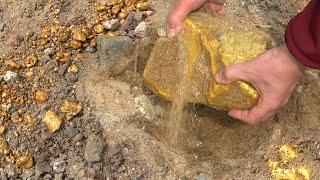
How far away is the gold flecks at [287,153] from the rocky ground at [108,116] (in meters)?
0.02

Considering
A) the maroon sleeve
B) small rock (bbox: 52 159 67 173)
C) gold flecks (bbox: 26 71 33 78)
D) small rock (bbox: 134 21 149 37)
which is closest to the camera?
the maroon sleeve

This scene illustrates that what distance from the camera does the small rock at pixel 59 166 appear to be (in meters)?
2.03

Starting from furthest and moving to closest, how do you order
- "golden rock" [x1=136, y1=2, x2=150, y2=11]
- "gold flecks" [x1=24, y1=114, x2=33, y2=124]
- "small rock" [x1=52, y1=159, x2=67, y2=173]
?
"golden rock" [x1=136, y1=2, x2=150, y2=11] < "gold flecks" [x1=24, y1=114, x2=33, y2=124] < "small rock" [x1=52, y1=159, x2=67, y2=173]

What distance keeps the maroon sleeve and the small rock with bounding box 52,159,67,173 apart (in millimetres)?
985

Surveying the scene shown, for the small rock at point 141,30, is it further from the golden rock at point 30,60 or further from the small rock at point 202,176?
the small rock at point 202,176

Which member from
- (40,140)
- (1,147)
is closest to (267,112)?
(40,140)

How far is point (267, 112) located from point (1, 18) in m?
1.34

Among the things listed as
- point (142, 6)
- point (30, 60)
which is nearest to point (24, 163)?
point (30, 60)

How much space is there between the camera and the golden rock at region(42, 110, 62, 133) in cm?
212

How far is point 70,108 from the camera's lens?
7.12ft

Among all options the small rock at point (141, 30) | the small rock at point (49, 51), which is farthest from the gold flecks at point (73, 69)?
the small rock at point (141, 30)

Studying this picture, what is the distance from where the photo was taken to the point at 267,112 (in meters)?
1.95

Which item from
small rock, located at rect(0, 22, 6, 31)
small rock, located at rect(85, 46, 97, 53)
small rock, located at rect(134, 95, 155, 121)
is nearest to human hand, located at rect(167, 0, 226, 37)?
small rock, located at rect(134, 95, 155, 121)

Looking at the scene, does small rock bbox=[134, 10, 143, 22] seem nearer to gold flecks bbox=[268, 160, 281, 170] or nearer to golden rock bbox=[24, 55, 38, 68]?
golden rock bbox=[24, 55, 38, 68]
